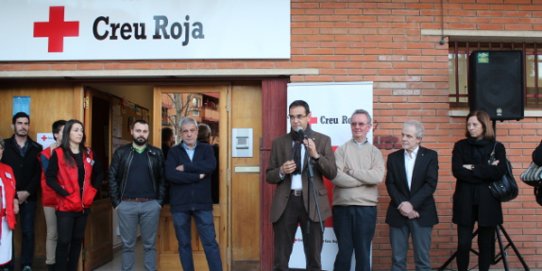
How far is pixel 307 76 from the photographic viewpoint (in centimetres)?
600

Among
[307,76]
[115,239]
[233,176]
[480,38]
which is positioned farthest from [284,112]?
[115,239]

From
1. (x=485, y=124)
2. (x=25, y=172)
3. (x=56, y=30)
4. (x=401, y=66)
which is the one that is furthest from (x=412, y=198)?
(x=56, y=30)

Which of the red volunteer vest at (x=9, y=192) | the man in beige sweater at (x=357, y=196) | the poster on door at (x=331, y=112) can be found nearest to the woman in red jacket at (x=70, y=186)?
the red volunteer vest at (x=9, y=192)

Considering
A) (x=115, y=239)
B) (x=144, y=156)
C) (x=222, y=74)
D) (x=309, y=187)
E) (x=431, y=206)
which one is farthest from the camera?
(x=115, y=239)

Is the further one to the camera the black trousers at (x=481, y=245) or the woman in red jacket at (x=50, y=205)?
the woman in red jacket at (x=50, y=205)

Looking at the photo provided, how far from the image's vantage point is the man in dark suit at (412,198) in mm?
4938

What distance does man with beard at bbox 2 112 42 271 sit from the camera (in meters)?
5.74

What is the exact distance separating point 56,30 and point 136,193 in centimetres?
218

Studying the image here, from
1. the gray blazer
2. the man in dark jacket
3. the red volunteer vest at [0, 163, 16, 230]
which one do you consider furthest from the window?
the red volunteer vest at [0, 163, 16, 230]

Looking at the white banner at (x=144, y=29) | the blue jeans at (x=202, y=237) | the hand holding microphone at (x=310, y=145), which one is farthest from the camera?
the white banner at (x=144, y=29)

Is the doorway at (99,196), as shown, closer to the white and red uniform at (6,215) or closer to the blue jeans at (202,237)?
the white and red uniform at (6,215)

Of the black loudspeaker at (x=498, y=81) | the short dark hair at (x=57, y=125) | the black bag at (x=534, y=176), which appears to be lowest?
the black bag at (x=534, y=176)

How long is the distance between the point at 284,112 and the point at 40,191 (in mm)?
2956

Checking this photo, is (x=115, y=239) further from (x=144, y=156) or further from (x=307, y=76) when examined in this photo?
(x=307, y=76)
